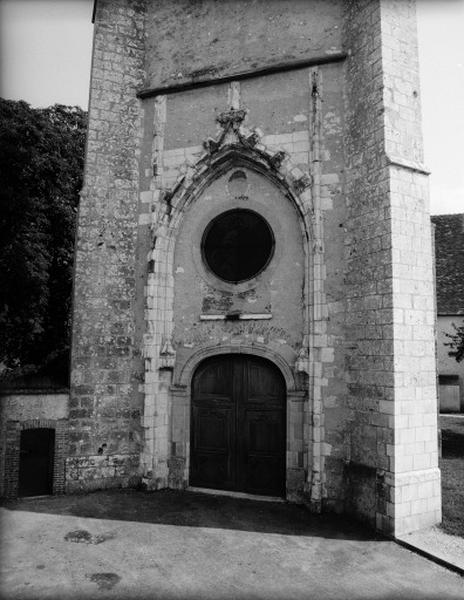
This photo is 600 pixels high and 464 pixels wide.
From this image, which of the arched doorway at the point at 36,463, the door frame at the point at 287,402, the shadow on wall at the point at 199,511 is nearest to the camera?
the shadow on wall at the point at 199,511

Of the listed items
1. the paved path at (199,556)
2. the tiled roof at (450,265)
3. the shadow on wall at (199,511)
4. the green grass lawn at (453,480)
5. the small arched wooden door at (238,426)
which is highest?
the tiled roof at (450,265)

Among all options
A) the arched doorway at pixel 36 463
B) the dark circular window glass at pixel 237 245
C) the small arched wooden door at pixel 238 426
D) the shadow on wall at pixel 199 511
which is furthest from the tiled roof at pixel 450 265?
the arched doorway at pixel 36 463

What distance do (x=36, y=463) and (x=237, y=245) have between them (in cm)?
647

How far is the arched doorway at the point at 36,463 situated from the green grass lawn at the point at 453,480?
6438mm

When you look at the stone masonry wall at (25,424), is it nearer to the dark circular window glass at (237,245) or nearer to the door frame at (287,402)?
the door frame at (287,402)

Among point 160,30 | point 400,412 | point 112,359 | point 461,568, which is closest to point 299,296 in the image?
point 400,412

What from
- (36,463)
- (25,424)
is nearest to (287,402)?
(25,424)

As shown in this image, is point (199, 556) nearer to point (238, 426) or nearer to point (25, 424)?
point (238, 426)

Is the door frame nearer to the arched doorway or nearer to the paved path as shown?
the paved path

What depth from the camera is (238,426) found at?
8.43 metres

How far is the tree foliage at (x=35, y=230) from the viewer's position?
12141 mm

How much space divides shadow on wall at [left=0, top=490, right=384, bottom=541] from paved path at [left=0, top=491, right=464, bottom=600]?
16 mm

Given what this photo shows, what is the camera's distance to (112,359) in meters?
8.86

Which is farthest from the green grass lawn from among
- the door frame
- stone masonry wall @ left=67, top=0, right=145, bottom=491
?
stone masonry wall @ left=67, top=0, right=145, bottom=491
